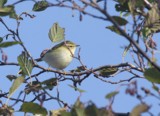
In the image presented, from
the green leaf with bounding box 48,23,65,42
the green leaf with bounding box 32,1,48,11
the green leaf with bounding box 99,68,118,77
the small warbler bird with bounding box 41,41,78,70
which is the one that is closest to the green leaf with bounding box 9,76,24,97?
the green leaf with bounding box 32,1,48,11

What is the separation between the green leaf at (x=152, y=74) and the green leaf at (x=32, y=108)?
1.83 feet

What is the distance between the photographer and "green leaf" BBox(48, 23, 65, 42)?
4.14 metres

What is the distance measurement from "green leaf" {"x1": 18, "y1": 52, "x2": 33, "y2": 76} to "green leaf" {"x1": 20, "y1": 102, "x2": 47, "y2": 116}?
0.61 metres

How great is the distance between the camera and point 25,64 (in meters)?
3.31

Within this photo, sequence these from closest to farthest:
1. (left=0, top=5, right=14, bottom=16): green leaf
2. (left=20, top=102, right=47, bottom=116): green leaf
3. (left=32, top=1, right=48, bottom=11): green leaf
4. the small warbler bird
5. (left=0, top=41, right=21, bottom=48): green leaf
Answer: (left=20, top=102, right=47, bottom=116): green leaf < (left=0, top=41, right=21, bottom=48): green leaf < (left=0, top=5, right=14, bottom=16): green leaf < (left=32, top=1, right=48, bottom=11): green leaf < the small warbler bird

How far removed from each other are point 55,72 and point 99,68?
34 centimetres

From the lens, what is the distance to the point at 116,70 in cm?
390

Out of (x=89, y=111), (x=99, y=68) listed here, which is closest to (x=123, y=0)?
(x=99, y=68)

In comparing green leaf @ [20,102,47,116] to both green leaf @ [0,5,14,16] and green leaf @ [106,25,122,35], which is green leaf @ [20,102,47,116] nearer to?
green leaf @ [106,25,122,35]

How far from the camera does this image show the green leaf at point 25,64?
330 cm

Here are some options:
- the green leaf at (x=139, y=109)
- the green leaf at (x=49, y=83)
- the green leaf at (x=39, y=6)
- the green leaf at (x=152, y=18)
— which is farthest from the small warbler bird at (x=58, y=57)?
the green leaf at (x=139, y=109)

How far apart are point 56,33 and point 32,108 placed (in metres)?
1.55

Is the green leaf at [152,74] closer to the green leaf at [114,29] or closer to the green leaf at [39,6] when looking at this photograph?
the green leaf at [114,29]

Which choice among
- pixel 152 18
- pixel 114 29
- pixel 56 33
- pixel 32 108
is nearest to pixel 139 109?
pixel 32 108
